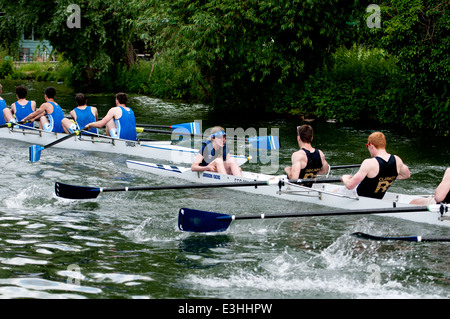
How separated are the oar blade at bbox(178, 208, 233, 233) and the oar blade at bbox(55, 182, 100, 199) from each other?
2.42m

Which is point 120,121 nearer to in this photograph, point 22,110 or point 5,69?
point 22,110

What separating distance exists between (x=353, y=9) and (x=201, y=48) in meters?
6.21

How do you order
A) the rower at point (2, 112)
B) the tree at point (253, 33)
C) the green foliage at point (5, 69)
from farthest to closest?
the green foliage at point (5, 69) < the tree at point (253, 33) < the rower at point (2, 112)

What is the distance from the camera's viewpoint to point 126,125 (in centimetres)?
1556

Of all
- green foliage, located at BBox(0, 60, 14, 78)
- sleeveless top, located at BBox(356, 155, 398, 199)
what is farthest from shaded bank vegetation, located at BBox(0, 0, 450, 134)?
green foliage, located at BBox(0, 60, 14, 78)

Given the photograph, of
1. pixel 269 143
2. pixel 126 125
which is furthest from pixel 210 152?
pixel 126 125

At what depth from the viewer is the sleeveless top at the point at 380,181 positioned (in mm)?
9320

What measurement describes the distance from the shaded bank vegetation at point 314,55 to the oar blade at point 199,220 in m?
11.6

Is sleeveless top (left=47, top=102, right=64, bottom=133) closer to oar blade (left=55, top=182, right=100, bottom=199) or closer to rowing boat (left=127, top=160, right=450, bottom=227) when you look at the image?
rowing boat (left=127, top=160, right=450, bottom=227)

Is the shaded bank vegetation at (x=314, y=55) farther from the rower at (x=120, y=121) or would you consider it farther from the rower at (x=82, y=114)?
the rower at (x=120, y=121)

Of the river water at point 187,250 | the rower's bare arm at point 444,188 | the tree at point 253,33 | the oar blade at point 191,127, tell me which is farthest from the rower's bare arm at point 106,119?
the rower's bare arm at point 444,188
